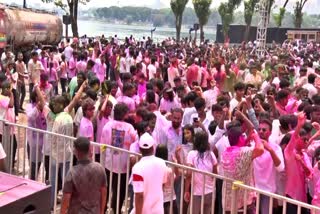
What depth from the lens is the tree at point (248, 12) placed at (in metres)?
50.4

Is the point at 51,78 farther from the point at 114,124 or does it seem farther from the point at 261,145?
the point at 261,145

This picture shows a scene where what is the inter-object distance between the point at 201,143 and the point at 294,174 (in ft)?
3.42

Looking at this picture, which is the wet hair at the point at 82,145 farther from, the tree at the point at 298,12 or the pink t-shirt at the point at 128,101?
the tree at the point at 298,12

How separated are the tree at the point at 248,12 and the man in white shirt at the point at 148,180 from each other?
45118 mm

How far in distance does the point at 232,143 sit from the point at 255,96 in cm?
351

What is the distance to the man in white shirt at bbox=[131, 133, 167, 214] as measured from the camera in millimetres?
5434

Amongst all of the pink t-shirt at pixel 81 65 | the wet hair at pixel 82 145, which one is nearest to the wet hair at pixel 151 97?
the wet hair at pixel 82 145

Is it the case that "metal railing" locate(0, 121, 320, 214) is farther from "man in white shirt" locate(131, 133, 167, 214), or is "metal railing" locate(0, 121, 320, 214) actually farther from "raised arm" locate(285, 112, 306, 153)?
"raised arm" locate(285, 112, 306, 153)

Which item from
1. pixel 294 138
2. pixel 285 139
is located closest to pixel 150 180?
pixel 294 138

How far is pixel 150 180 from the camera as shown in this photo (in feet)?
17.9

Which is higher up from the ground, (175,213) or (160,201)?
(160,201)

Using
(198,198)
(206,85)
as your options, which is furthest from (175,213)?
(206,85)

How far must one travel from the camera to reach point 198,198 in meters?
6.13

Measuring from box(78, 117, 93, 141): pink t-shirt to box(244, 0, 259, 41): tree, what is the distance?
43.5 m
